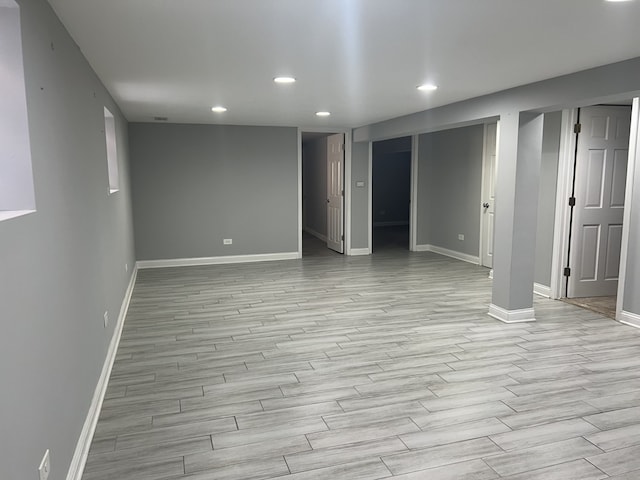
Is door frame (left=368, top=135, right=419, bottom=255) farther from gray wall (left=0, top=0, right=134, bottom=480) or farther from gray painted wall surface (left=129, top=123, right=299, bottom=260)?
gray wall (left=0, top=0, right=134, bottom=480)

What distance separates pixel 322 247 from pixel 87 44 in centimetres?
669

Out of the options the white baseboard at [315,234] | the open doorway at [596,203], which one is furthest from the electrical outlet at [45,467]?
the white baseboard at [315,234]

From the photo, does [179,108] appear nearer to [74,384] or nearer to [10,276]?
[74,384]

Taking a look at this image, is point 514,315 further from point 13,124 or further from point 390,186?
point 390,186

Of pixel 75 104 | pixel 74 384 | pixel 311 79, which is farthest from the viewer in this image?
pixel 311 79

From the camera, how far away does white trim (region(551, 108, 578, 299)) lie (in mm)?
5184

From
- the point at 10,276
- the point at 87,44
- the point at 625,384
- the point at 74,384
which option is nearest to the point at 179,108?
the point at 87,44

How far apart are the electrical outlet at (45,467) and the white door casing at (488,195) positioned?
254 inches

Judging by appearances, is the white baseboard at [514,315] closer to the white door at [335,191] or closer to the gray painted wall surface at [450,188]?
the gray painted wall surface at [450,188]

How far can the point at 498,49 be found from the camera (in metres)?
2.99

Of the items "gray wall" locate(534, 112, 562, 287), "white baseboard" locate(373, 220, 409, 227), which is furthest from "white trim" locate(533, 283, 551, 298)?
"white baseboard" locate(373, 220, 409, 227)

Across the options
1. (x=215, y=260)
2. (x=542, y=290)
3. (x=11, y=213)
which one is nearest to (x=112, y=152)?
(x=215, y=260)

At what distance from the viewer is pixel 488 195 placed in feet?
23.7

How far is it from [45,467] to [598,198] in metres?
5.66
